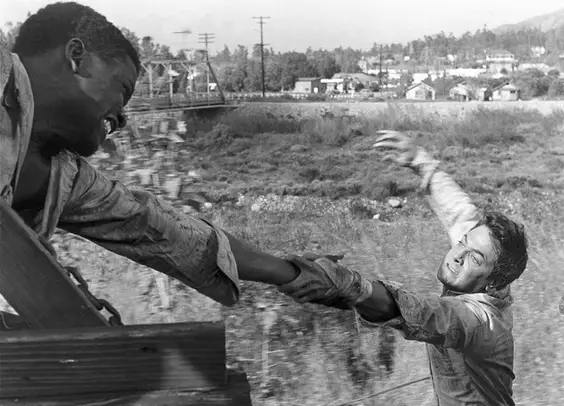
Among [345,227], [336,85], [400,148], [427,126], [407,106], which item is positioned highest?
[400,148]

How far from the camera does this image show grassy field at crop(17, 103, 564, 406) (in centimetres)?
305

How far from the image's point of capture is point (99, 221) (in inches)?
28.4

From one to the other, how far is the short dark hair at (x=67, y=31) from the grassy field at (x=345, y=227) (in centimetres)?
87

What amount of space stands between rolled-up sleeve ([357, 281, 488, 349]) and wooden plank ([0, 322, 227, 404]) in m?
0.35

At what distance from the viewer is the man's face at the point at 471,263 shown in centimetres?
91

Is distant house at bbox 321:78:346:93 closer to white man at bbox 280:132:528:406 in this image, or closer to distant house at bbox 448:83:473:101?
distant house at bbox 448:83:473:101

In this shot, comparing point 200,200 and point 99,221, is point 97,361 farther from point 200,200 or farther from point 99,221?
point 200,200

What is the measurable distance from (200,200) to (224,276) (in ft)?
13.2

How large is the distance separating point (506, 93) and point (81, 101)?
20.7 feet

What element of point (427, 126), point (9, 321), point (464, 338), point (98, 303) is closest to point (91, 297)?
point (98, 303)

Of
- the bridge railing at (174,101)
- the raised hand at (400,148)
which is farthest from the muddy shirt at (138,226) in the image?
the bridge railing at (174,101)

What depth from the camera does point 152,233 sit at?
730 mm

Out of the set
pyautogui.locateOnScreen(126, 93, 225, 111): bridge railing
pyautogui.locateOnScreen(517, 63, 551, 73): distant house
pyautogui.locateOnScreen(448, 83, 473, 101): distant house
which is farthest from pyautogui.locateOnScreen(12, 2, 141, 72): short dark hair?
pyautogui.locateOnScreen(517, 63, 551, 73): distant house

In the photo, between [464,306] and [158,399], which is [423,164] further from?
[158,399]
